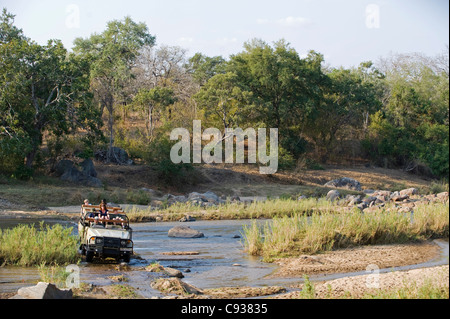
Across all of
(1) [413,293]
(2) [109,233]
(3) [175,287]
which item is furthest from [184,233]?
(1) [413,293]

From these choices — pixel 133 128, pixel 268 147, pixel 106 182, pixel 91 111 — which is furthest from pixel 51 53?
pixel 268 147

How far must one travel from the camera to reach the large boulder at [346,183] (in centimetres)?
4794

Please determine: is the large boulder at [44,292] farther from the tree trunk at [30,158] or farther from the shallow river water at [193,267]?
the tree trunk at [30,158]

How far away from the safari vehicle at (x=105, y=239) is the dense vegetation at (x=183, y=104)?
18516 mm

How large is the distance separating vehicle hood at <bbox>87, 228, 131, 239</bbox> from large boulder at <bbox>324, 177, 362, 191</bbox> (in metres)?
34.2

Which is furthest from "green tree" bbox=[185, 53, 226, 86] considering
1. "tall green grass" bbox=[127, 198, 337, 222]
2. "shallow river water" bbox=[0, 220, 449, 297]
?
"shallow river water" bbox=[0, 220, 449, 297]

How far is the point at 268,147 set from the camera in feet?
163

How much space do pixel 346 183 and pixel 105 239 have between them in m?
36.1

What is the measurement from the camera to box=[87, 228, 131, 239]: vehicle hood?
1555 centimetres

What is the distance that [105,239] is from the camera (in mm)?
15453

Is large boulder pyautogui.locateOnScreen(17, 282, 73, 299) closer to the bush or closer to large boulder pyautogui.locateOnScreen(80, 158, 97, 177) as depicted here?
large boulder pyautogui.locateOnScreen(80, 158, 97, 177)

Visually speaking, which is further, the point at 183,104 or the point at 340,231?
the point at 183,104

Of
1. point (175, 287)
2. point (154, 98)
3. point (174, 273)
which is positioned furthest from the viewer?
point (154, 98)

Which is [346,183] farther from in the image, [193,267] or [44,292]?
[44,292]
